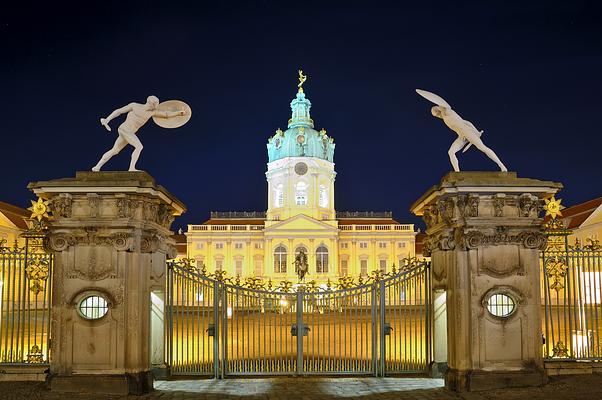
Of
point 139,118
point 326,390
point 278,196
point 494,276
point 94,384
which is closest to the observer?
point 94,384

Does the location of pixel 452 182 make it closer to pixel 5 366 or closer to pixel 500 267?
pixel 500 267

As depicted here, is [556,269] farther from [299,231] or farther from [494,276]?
[299,231]

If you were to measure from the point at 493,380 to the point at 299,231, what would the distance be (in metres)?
62.9

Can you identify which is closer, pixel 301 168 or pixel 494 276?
pixel 494 276

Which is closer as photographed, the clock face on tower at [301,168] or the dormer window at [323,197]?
the clock face on tower at [301,168]

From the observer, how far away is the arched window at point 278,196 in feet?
258

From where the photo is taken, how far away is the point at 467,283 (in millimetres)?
11281

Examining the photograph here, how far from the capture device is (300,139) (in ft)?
249

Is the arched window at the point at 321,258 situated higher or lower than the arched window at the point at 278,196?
lower

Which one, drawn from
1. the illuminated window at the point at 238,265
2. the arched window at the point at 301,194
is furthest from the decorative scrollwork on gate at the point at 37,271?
the arched window at the point at 301,194

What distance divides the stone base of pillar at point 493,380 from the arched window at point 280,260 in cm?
6319

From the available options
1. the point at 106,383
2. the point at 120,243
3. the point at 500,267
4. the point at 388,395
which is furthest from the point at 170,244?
the point at 500,267

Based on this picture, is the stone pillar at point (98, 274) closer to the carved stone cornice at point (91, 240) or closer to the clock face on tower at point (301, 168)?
the carved stone cornice at point (91, 240)

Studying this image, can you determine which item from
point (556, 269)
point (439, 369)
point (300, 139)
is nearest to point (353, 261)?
point (300, 139)
